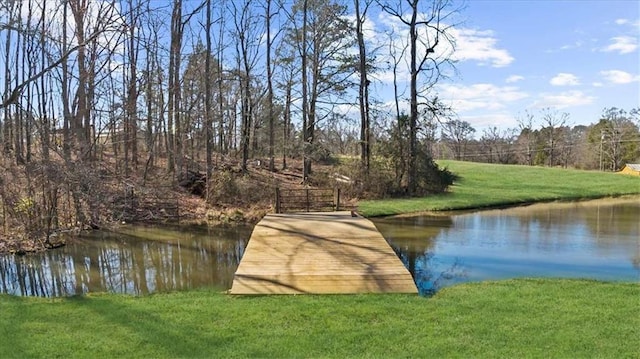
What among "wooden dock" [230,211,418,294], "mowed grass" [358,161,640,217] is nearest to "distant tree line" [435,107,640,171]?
"mowed grass" [358,161,640,217]

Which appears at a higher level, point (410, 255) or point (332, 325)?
point (332, 325)

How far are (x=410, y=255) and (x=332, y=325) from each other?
5.22 m

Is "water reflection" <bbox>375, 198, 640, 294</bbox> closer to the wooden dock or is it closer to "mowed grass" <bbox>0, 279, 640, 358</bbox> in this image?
the wooden dock

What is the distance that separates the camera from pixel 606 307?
17.1 feet

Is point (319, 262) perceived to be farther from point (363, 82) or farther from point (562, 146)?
point (562, 146)

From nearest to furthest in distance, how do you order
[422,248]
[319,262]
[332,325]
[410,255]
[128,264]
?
[332,325] < [319,262] < [128,264] < [410,255] < [422,248]

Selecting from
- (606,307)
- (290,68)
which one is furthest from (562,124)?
(606,307)

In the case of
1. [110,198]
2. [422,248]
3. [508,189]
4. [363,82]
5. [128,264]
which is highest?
[363,82]

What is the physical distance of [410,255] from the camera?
9562 millimetres

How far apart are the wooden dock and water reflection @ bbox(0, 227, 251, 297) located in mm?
811

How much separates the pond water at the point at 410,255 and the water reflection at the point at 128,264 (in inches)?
0.7

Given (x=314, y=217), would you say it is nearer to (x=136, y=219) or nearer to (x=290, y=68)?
(x=136, y=219)

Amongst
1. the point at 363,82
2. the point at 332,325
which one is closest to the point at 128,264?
the point at 332,325

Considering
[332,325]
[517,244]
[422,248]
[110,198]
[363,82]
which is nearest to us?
[332,325]
